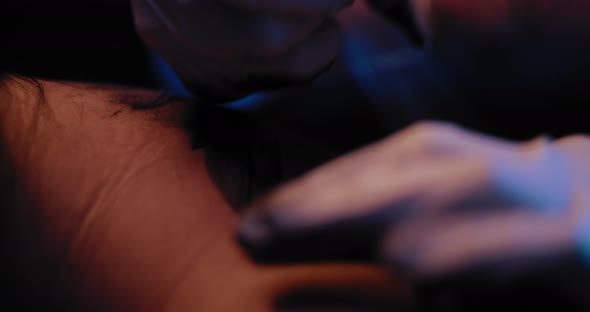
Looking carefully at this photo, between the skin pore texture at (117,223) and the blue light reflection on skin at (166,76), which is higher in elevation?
the skin pore texture at (117,223)

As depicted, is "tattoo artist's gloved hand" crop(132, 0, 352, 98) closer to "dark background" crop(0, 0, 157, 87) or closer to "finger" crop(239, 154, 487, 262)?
"finger" crop(239, 154, 487, 262)

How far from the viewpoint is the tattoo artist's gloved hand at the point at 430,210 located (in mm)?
258

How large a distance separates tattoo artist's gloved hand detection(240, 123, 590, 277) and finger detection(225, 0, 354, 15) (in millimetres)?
184

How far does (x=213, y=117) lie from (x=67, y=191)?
16cm

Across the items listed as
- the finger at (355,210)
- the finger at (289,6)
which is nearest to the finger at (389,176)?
the finger at (355,210)

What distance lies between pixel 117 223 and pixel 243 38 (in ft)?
0.60

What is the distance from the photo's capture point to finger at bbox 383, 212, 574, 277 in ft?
0.83

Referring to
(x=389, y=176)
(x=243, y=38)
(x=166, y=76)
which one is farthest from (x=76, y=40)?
(x=389, y=176)

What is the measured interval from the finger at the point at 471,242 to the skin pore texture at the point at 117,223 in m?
0.07

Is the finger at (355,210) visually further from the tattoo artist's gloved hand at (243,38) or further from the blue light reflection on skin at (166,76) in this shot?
the blue light reflection on skin at (166,76)

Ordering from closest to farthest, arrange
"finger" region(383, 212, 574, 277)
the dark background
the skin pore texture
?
"finger" region(383, 212, 574, 277), the skin pore texture, the dark background

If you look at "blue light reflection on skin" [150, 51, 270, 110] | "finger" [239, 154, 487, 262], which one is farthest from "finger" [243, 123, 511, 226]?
"blue light reflection on skin" [150, 51, 270, 110]

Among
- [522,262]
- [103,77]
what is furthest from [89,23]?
[522,262]

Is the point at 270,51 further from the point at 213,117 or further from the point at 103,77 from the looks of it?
the point at 103,77
